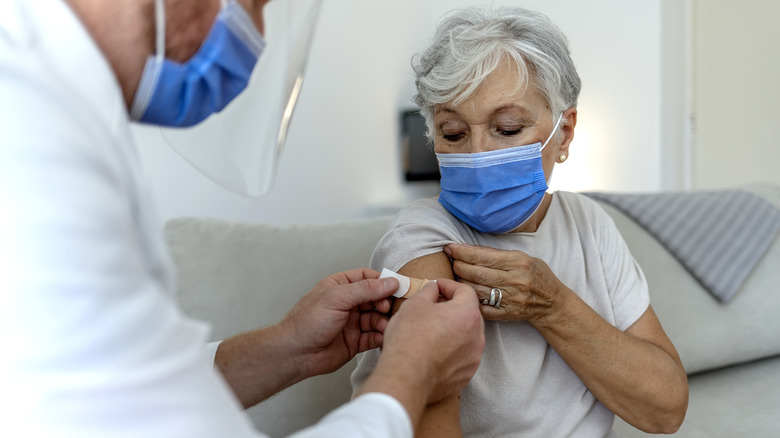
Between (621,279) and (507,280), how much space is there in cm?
37

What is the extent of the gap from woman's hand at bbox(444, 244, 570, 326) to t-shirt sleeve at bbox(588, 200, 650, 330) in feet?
0.80

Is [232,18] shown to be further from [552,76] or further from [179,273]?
[179,273]

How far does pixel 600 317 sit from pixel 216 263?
92 cm

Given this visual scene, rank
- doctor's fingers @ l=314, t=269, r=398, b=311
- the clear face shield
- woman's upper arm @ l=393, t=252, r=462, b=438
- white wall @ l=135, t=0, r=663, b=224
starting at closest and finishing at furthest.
A: 1. the clear face shield
2. woman's upper arm @ l=393, t=252, r=462, b=438
3. doctor's fingers @ l=314, t=269, r=398, b=311
4. white wall @ l=135, t=0, r=663, b=224

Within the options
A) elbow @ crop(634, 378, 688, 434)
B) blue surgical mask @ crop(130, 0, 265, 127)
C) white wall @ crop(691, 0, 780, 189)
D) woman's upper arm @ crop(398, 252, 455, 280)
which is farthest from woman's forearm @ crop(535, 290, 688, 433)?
white wall @ crop(691, 0, 780, 189)

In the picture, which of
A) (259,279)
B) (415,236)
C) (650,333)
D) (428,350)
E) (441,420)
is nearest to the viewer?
(428,350)

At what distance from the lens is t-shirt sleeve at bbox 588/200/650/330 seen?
1368 millimetres

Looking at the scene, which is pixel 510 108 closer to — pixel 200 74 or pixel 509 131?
pixel 509 131

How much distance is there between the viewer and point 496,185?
1276 millimetres

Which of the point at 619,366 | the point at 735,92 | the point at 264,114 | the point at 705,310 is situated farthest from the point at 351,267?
the point at 735,92

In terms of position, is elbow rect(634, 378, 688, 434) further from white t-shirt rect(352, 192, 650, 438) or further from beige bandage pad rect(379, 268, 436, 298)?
beige bandage pad rect(379, 268, 436, 298)

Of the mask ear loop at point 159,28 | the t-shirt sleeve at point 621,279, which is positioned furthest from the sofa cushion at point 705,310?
the mask ear loop at point 159,28

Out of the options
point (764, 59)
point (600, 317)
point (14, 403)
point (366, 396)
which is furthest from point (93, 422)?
point (764, 59)

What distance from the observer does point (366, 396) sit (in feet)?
2.27
